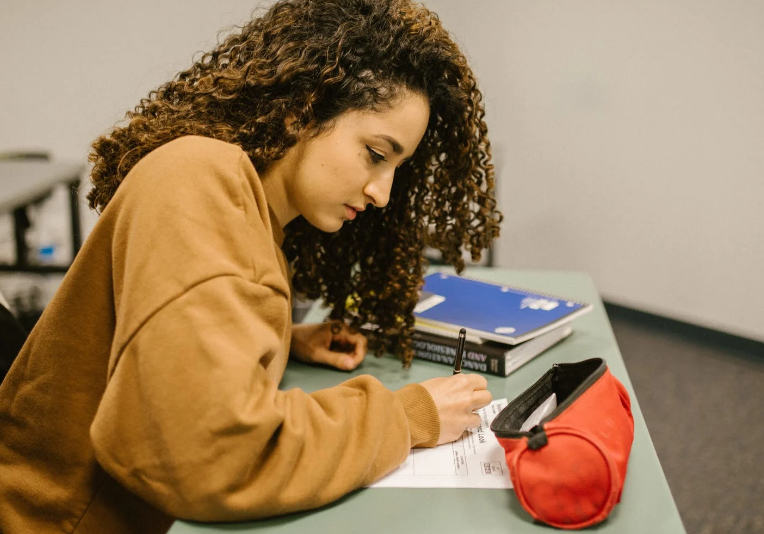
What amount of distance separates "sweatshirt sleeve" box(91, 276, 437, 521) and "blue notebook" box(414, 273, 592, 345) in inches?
18.6

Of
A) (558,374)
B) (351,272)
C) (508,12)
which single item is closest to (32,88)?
(508,12)

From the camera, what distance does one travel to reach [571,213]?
349 cm

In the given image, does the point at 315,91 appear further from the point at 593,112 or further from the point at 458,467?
the point at 593,112

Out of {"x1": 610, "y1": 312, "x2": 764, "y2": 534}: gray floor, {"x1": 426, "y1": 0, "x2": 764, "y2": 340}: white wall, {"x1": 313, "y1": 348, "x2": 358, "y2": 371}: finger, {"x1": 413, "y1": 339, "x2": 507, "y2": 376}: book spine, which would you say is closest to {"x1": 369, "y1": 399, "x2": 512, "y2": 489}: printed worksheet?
{"x1": 413, "y1": 339, "x2": 507, "y2": 376}: book spine

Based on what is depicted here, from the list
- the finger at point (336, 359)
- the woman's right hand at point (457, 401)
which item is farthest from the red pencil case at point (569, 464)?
the finger at point (336, 359)

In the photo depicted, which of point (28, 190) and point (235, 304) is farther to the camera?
point (28, 190)

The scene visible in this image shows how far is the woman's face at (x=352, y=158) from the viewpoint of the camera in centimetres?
104

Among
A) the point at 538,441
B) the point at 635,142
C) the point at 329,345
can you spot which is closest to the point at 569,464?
the point at 538,441

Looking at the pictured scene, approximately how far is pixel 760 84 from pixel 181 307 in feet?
9.24

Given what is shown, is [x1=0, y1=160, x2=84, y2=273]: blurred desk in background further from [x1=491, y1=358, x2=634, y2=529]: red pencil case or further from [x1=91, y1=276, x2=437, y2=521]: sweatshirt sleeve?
[x1=491, y1=358, x2=634, y2=529]: red pencil case

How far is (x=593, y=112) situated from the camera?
10.7 ft

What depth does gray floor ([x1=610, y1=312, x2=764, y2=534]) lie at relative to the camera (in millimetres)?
2084

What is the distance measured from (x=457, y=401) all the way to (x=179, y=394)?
0.41 metres

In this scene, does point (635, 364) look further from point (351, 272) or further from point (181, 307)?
point (181, 307)
